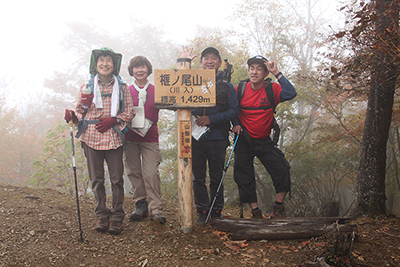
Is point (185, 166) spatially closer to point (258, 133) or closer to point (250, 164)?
point (250, 164)

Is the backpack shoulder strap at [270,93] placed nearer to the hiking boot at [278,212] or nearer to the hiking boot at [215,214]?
the hiking boot at [278,212]

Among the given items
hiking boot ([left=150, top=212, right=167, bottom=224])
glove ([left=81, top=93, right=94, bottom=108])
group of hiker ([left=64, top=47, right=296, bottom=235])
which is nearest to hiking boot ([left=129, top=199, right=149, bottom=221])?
group of hiker ([left=64, top=47, right=296, bottom=235])

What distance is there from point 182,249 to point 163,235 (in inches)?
15.1

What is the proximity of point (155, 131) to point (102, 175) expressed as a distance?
942 mm

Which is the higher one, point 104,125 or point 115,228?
point 104,125

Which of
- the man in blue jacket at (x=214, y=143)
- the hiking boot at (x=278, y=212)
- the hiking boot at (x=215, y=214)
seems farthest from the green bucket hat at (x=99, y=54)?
the hiking boot at (x=278, y=212)

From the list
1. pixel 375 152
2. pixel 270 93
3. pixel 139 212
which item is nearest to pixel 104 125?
pixel 139 212

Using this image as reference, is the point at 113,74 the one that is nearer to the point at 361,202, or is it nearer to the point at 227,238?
the point at 227,238

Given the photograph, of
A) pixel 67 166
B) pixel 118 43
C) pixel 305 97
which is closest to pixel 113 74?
pixel 67 166

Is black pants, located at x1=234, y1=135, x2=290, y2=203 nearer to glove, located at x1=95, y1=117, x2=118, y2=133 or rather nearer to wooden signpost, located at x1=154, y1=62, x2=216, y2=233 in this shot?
wooden signpost, located at x1=154, y1=62, x2=216, y2=233

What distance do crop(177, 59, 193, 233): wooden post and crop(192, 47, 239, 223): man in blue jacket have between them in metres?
0.27

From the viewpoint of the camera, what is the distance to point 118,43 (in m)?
23.0

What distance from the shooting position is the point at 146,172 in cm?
381

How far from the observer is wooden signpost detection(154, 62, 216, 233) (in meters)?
3.29
